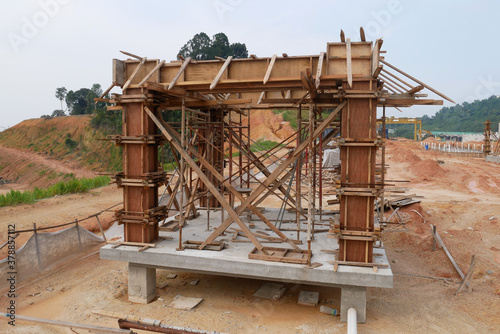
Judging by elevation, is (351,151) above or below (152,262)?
above

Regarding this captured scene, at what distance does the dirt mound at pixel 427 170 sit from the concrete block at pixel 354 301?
21.9m

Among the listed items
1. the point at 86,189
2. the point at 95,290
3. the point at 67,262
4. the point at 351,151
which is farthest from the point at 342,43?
the point at 86,189

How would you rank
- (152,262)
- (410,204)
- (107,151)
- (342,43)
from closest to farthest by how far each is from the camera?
(342,43) < (152,262) < (410,204) < (107,151)

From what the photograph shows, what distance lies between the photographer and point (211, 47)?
53469 mm

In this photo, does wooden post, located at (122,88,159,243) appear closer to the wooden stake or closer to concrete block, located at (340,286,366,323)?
concrete block, located at (340,286,366,323)

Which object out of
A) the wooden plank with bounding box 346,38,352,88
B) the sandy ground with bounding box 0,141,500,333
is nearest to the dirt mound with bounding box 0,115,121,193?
the sandy ground with bounding box 0,141,500,333

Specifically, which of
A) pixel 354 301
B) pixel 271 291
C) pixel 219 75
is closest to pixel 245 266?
pixel 271 291

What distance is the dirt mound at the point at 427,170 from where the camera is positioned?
85.6ft

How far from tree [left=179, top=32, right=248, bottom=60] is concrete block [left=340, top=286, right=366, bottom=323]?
5122cm

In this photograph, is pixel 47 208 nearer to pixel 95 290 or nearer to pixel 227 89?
pixel 95 290

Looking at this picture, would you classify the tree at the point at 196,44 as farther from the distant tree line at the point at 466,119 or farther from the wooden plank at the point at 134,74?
the distant tree line at the point at 466,119

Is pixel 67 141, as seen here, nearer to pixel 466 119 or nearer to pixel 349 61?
pixel 349 61

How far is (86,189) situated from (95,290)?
518 inches

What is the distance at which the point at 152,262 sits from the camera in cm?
753
